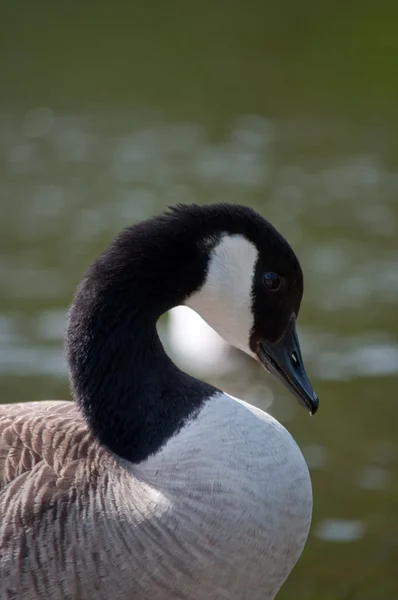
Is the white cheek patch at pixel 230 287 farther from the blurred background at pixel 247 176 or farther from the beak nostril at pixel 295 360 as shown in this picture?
the blurred background at pixel 247 176

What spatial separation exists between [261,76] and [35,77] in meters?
3.22

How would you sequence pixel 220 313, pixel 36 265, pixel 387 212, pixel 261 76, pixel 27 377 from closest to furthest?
pixel 220 313 → pixel 27 377 → pixel 36 265 → pixel 387 212 → pixel 261 76

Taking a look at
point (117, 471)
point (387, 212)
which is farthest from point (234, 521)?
point (387, 212)

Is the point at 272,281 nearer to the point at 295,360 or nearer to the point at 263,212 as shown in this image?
the point at 295,360

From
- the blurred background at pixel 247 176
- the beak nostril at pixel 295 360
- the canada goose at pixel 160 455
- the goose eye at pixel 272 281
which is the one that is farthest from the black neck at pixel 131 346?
the blurred background at pixel 247 176

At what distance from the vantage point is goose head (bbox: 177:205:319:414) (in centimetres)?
400

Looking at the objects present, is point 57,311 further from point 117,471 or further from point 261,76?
point 261,76

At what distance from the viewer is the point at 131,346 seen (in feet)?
13.1

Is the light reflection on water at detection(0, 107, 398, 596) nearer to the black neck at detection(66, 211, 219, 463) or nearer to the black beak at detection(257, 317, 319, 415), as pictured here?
the black beak at detection(257, 317, 319, 415)

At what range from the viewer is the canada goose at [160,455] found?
3850 millimetres

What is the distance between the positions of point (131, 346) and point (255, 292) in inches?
18.6

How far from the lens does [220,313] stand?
4.12 metres

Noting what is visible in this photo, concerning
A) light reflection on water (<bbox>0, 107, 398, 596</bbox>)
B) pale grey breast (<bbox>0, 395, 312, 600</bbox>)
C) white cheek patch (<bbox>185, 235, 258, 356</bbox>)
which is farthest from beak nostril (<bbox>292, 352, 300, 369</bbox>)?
light reflection on water (<bbox>0, 107, 398, 596</bbox>)

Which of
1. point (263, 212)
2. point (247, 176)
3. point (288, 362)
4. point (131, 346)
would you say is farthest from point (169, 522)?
point (247, 176)
